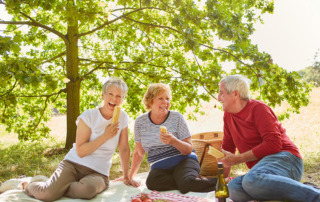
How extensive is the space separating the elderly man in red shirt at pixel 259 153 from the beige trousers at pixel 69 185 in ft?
5.13

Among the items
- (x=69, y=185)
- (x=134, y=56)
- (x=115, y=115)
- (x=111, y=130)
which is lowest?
(x=69, y=185)

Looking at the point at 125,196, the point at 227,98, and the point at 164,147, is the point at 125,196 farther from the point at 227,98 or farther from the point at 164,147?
the point at 227,98

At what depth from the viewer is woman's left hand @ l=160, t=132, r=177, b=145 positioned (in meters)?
4.02

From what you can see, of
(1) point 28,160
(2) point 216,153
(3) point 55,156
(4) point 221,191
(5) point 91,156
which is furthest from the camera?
(3) point 55,156

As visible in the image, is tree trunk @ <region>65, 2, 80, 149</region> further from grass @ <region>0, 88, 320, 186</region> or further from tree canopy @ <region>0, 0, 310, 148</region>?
grass @ <region>0, 88, 320, 186</region>

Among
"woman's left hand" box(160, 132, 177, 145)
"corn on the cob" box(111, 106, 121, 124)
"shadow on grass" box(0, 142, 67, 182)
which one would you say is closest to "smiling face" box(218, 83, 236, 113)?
"woman's left hand" box(160, 132, 177, 145)

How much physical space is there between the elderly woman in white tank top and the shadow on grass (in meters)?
1.84

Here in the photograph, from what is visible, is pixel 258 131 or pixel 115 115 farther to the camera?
pixel 115 115

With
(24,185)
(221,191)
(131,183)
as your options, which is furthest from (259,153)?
(24,185)

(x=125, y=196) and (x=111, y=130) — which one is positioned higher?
(x=111, y=130)

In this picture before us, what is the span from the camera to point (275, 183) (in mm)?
3000

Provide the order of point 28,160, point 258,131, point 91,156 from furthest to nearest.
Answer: point 28,160, point 91,156, point 258,131

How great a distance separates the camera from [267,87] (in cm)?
637

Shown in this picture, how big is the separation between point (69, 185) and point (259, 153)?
2.23 meters
